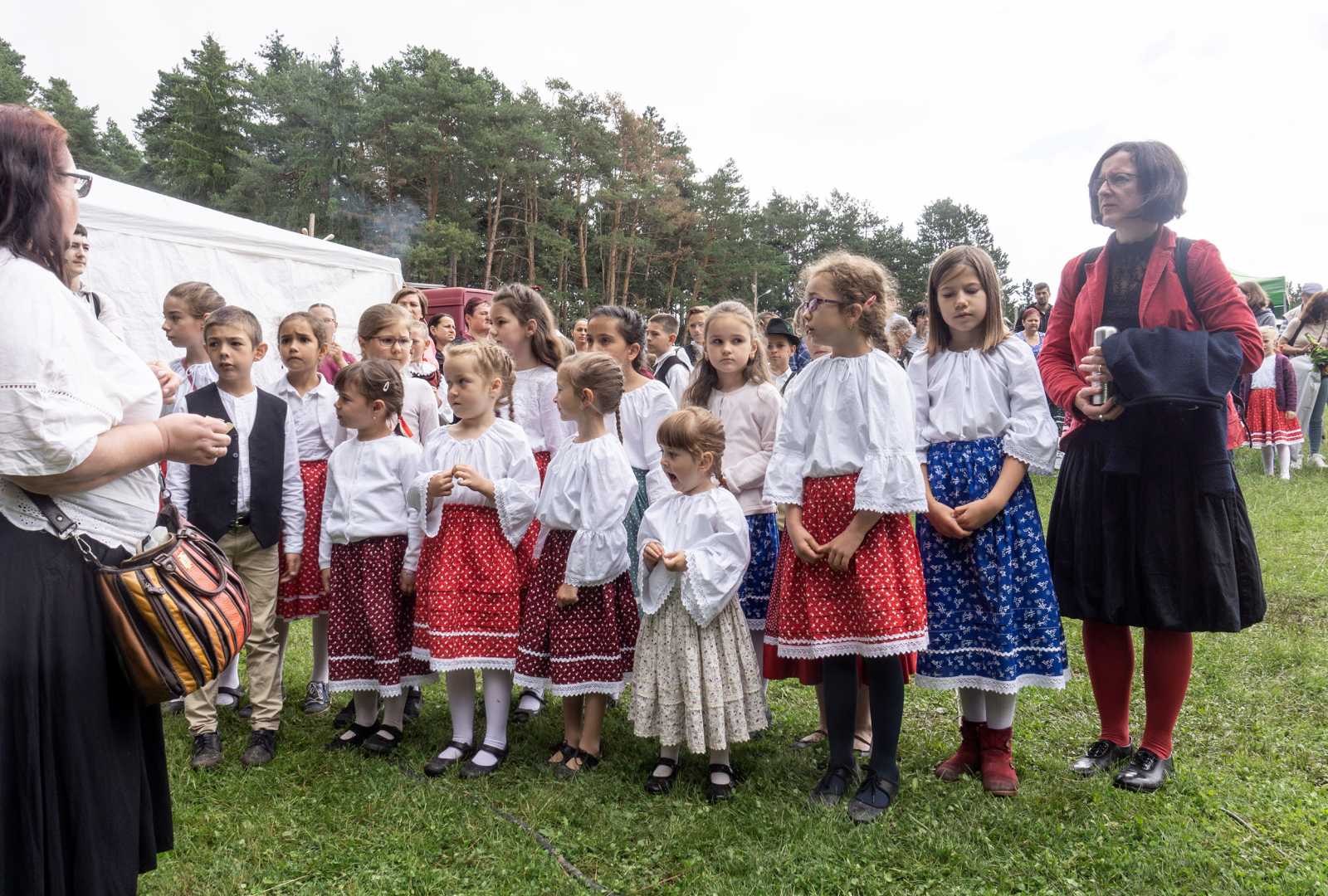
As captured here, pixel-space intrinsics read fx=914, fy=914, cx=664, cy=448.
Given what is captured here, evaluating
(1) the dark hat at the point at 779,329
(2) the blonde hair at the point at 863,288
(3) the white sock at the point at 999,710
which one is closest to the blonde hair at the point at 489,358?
(2) the blonde hair at the point at 863,288

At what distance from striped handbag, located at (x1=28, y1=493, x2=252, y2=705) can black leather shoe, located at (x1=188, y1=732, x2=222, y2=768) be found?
206 centimetres

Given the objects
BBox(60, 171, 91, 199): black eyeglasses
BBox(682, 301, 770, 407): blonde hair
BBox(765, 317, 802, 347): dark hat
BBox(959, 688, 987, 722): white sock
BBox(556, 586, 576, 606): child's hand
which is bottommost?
BBox(959, 688, 987, 722): white sock

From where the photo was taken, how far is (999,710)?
3.32 meters

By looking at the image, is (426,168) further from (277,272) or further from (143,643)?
(143,643)

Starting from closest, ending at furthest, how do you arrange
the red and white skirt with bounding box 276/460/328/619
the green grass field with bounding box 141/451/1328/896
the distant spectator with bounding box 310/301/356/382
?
the green grass field with bounding box 141/451/1328/896 → the red and white skirt with bounding box 276/460/328/619 → the distant spectator with bounding box 310/301/356/382

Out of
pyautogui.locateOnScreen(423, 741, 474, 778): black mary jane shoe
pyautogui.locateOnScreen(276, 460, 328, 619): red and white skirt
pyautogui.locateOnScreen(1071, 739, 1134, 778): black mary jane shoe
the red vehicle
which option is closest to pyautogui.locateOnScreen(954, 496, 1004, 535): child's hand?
pyautogui.locateOnScreen(1071, 739, 1134, 778): black mary jane shoe

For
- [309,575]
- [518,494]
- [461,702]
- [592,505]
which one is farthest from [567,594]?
[309,575]

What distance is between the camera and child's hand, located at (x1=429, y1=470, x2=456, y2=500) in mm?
3756

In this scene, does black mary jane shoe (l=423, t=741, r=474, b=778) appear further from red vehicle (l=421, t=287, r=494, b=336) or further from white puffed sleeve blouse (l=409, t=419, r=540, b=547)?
red vehicle (l=421, t=287, r=494, b=336)

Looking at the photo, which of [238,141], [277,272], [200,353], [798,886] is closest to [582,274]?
[238,141]

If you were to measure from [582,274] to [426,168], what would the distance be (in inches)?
277

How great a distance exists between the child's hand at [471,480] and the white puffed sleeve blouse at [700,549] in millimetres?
680

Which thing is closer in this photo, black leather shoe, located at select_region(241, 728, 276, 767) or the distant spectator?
black leather shoe, located at select_region(241, 728, 276, 767)

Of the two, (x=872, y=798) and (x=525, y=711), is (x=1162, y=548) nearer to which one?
(x=872, y=798)
